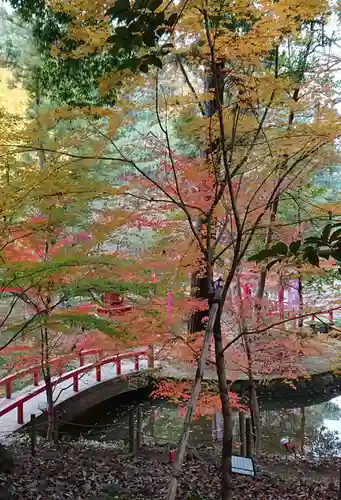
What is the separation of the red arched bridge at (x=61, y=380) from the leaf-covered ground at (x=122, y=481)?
192cm

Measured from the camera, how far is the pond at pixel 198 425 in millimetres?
9258

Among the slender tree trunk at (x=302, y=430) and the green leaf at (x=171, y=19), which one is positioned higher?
the green leaf at (x=171, y=19)

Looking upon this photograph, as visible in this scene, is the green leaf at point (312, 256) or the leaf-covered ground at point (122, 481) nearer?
the green leaf at point (312, 256)

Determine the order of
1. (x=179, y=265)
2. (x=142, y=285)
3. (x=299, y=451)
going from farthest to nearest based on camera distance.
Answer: (x=299, y=451)
(x=179, y=265)
(x=142, y=285)

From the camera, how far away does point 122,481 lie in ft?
16.5

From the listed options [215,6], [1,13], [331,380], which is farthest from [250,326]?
[1,13]

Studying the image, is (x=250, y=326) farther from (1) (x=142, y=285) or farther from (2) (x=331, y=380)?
(2) (x=331, y=380)

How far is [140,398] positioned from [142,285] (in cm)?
828

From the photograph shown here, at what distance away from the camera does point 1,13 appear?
1033 centimetres

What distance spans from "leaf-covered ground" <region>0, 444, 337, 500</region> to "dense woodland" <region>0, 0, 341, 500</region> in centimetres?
6

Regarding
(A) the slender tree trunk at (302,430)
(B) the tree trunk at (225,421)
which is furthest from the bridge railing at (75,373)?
(B) the tree trunk at (225,421)

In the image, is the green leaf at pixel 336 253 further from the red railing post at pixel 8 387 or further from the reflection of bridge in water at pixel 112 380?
the red railing post at pixel 8 387

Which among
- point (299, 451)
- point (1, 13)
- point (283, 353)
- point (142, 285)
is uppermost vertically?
point (1, 13)

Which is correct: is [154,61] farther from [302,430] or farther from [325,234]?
[302,430]
